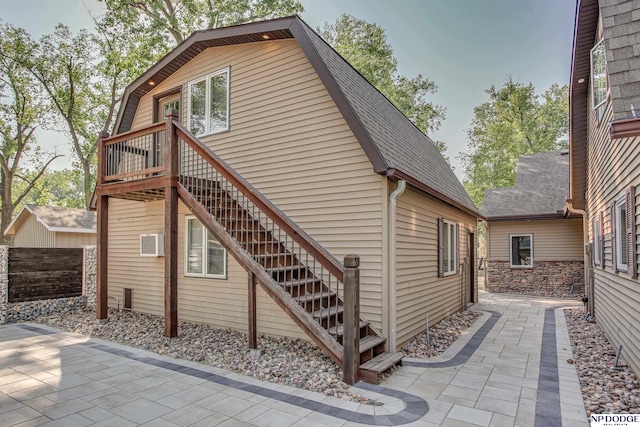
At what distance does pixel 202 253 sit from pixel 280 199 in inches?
80.6

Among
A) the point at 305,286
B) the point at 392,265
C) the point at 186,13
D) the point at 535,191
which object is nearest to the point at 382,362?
the point at 392,265

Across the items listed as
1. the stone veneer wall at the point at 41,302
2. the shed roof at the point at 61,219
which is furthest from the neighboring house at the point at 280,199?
the shed roof at the point at 61,219

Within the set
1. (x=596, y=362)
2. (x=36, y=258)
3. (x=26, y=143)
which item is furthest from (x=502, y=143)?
(x=26, y=143)

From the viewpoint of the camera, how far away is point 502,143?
72.5 feet

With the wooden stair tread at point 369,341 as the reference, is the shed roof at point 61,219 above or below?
above

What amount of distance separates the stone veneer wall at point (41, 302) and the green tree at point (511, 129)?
21162 millimetres

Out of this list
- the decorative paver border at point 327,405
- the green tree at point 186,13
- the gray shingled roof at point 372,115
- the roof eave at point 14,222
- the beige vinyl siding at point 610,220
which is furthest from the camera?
the roof eave at point 14,222

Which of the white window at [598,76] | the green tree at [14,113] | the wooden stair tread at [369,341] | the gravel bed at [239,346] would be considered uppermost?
the green tree at [14,113]

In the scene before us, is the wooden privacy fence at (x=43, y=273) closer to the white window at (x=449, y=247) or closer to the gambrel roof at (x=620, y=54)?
→ the white window at (x=449, y=247)

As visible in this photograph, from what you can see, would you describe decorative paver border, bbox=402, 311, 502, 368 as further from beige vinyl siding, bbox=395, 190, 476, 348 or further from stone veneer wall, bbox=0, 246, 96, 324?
stone veneer wall, bbox=0, 246, 96, 324

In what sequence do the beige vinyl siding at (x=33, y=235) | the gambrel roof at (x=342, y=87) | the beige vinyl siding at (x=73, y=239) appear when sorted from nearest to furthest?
1. the gambrel roof at (x=342, y=87)
2. the beige vinyl siding at (x=73, y=239)
3. the beige vinyl siding at (x=33, y=235)

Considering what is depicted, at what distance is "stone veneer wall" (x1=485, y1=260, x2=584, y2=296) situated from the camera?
12.4 m

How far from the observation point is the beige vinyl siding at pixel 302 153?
530cm

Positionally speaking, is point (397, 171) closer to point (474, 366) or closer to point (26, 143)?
point (474, 366)
